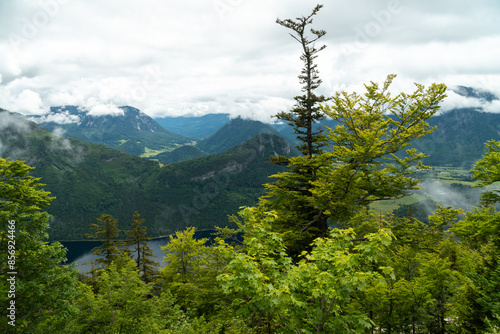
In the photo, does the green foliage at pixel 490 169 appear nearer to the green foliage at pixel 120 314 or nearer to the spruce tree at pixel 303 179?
the spruce tree at pixel 303 179

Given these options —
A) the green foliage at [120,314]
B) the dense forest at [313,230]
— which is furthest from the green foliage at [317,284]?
the green foliage at [120,314]

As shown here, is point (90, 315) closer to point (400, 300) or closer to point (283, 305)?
point (283, 305)

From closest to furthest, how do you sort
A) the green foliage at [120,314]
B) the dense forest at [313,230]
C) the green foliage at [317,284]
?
the green foliage at [317,284], the dense forest at [313,230], the green foliage at [120,314]

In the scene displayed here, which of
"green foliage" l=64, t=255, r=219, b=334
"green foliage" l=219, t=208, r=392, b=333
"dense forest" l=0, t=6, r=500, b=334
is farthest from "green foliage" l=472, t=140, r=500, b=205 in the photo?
"green foliage" l=64, t=255, r=219, b=334

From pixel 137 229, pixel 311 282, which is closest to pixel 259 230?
pixel 311 282

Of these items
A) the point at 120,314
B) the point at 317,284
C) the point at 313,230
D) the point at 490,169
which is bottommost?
the point at 120,314

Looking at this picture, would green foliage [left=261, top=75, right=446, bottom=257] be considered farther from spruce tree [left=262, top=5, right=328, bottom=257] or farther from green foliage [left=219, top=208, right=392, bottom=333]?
green foliage [left=219, top=208, right=392, bottom=333]

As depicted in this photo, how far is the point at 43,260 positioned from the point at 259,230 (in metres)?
14.1

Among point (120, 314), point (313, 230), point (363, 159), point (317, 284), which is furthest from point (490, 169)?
point (120, 314)

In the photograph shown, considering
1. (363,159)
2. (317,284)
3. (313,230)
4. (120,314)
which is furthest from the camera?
(313,230)

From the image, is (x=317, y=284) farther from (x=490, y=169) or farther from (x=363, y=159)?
(x=490, y=169)

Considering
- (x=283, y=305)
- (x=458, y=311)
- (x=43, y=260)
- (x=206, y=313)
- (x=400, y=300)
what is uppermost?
(x=283, y=305)

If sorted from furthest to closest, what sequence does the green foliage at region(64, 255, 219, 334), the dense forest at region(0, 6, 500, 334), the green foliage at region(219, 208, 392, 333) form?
the green foliage at region(64, 255, 219, 334), the dense forest at region(0, 6, 500, 334), the green foliage at region(219, 208, 392, 333)

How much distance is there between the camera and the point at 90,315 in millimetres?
15703
